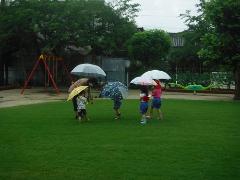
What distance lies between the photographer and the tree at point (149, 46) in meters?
36.6

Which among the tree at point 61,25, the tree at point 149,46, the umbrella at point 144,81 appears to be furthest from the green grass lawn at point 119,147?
the tree at point 149,46

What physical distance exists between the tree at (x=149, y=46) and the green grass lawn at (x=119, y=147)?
18998 mm

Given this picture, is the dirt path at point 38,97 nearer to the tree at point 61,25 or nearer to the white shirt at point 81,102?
the tree at point 61,25

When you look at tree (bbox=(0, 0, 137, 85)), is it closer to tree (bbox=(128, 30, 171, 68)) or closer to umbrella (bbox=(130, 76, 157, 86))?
tree (bbox=(128, 30, 171, 68))

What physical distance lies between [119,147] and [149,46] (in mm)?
26363

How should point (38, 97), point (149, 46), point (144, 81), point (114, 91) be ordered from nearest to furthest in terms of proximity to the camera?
point (144, 81), point (114, 91), point (38, 97), point (149, 46)

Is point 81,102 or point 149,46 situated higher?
point 149,46

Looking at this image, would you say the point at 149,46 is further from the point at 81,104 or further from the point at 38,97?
the point at 81,104

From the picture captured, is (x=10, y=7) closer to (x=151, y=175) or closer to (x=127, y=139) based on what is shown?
(x=127, y=139)

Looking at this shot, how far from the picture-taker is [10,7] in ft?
116

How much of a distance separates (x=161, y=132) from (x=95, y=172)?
507cm

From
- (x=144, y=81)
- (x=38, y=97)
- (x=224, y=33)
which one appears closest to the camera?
(x=144, y=81)

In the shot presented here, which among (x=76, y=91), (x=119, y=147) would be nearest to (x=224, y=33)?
(x=76, y=91)

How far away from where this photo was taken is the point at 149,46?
1458 inches
